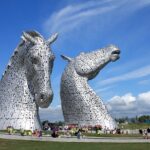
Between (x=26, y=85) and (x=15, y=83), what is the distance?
0.91 m

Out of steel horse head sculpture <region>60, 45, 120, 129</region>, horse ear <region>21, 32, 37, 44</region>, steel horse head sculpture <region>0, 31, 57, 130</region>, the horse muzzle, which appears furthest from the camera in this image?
steel horse head sculpture <region>60, 45, 120, 129</region>

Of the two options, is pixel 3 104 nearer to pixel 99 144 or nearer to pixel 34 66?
pixel 34 66

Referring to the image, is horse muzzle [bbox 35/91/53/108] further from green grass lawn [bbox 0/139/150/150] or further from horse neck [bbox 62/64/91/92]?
horse neck [bbox 62/64/91/92]

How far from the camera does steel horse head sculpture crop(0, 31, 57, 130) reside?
3262 cm

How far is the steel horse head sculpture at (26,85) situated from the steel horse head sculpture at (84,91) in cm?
1479

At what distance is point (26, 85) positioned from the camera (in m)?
33.8

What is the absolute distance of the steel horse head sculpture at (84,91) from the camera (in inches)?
1891

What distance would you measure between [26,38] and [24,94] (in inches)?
173

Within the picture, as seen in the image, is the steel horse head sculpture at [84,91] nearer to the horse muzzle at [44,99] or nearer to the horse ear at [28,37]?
the horse muzzle at [44,99]

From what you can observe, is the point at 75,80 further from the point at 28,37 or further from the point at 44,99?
the point at 44,99

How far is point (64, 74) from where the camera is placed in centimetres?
5072

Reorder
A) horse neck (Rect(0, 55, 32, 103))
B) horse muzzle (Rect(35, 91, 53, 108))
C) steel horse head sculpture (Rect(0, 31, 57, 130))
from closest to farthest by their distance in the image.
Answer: horse muzzle (Rect(35, 91, 53, 108)) → steel horse head sculpture (Rect(0, 31, 57, 130)) → horse neck (Rect(0, 55, 32, 103))

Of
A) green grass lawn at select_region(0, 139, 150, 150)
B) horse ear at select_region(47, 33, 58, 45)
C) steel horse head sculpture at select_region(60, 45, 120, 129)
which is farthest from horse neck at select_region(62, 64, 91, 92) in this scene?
green grass lawn at select_region(0, 139, 150, 150)

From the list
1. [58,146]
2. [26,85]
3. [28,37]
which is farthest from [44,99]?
[58,146]
